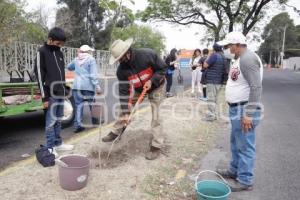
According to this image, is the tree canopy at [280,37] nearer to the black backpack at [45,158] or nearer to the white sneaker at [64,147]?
the white sneaker at [64,147]

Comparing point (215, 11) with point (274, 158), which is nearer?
point (274, 158)

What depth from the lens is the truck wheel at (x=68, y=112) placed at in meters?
7.43

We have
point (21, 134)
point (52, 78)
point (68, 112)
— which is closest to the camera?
point (52, 78)

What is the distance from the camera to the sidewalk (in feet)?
13.0

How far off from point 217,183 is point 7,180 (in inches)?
103

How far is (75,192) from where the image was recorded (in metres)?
3.94

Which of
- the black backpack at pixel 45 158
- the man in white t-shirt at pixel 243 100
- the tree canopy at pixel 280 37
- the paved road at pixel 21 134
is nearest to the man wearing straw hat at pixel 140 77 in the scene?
the paved road at pixel 21 134

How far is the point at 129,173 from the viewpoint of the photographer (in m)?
4.54

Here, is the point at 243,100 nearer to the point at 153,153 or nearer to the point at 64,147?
the point at 153,153

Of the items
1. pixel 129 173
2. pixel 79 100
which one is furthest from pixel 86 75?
pixel 129 173

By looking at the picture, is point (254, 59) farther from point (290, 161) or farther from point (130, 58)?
point (290, 161)

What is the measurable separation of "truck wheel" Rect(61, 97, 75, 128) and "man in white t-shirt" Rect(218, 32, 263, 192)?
413cm

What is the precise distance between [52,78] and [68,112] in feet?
8.59

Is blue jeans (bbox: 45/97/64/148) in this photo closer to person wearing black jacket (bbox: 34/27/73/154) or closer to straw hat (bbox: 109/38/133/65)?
person wearing black jacket (bbox: 34/27/73/154)
